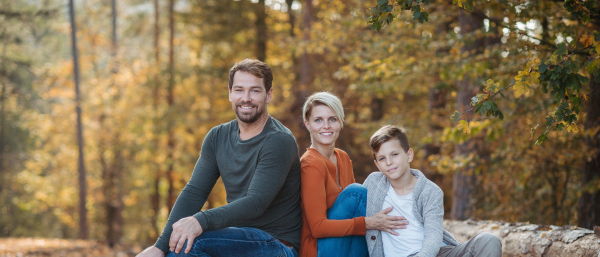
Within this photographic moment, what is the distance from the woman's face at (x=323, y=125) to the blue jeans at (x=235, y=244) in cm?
77

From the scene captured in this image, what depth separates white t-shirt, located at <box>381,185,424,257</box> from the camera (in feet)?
9.04

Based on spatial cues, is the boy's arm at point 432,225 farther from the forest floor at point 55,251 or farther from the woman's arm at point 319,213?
the forest floor at point 55,251

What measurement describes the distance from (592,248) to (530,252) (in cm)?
53

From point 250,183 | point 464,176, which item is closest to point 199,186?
point 250,183

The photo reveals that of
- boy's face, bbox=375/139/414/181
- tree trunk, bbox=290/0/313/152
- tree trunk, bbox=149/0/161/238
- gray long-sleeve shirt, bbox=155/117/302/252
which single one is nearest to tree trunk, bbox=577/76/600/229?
boy's face, bbox=375/139/414/181

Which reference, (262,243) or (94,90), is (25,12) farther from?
(262,243)

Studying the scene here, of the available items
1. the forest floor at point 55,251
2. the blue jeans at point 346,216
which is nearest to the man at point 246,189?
the blue jeans at point 346,216

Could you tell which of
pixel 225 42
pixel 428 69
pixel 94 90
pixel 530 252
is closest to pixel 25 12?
pixel 94 90

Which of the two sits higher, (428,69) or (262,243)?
(428,69)

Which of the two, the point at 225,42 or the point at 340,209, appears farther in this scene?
the point at 225,42

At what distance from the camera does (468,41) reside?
5.45 metres

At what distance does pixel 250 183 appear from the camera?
8.43ft

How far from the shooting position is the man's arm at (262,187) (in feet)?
7.79

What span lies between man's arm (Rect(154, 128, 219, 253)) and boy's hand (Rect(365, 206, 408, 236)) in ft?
3.30
